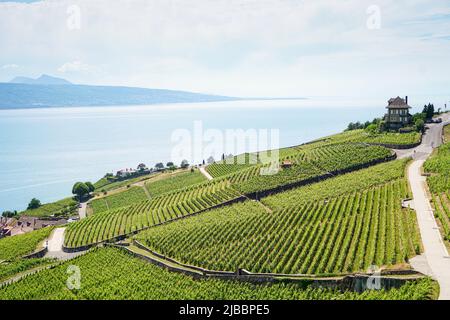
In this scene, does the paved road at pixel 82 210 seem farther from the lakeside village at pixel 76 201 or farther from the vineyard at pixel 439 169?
the vineyard at pixel 439 169

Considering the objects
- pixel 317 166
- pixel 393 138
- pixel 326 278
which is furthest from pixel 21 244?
pixel 393 138

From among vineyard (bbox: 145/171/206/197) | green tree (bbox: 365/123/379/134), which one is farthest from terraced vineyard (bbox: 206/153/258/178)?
green tree (bbox: 365/123/379/134)

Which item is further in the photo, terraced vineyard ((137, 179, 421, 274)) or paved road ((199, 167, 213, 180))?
paved road ((199, 167, 213, 180))

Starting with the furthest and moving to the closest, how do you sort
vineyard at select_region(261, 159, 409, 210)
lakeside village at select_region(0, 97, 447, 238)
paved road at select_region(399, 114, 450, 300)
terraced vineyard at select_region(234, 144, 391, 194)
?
1. lakeside village at select_region(0, 97, 447, 238)
2. terraced vineyard at select_region(234, 144, 391, 194)
3. vineyard at select_region(261, 159, 409, 210)
4. paved road at select_region(399, 114, 450, 300)

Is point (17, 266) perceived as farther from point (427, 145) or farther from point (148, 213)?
point (427, 145)

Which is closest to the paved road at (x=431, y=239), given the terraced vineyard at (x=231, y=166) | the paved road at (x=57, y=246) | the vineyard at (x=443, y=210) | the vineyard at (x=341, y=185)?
the vineyard at (x=443, y=210)

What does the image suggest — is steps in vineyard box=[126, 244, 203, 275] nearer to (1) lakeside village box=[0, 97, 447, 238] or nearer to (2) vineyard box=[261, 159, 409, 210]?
(2) vineyard box=[261, 159, 409, 210]
